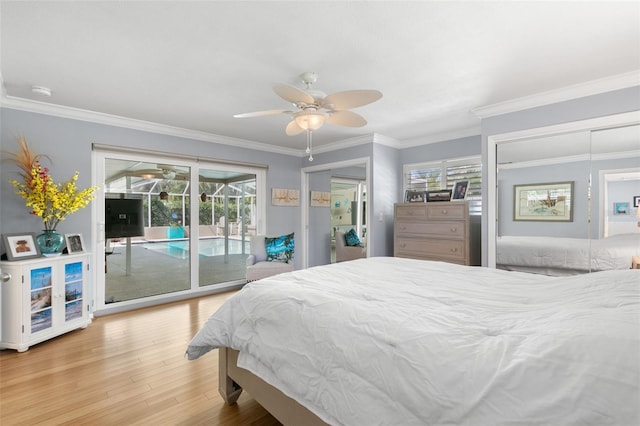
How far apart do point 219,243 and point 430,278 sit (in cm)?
383

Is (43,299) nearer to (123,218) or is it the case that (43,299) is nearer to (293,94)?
(123,218)

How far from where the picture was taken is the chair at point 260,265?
4266 mm

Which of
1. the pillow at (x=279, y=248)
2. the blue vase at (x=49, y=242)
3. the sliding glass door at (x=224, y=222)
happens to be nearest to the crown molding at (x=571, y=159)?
the pillow at (x=279, y=248)

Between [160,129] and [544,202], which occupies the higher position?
[160,129]

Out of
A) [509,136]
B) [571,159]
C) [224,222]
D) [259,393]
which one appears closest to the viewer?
[259,393]

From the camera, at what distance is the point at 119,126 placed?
12.2ft

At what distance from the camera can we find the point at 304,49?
6.88 ft

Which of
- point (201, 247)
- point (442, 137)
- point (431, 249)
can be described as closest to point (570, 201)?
point (431, 249)

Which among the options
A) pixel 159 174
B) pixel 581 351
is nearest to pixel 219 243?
pixel 159 174

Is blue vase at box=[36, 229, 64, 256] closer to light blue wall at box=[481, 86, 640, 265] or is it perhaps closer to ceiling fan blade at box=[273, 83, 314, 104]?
ceiling fan blade at box=[273, 83, 314, 104]

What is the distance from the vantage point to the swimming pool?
4.30 meters

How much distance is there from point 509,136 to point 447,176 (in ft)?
4.55

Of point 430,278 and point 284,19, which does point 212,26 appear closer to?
point 284,19

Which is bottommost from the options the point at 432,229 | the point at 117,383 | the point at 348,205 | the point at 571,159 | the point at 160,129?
the point at 117,383
